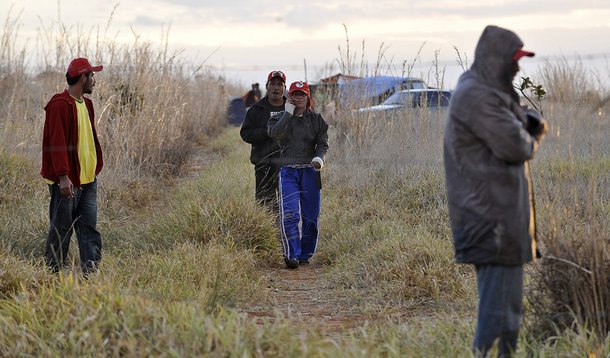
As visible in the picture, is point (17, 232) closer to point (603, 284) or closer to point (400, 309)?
point (400, 309)

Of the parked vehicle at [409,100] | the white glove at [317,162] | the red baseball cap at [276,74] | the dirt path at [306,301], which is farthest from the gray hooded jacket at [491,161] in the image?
the parked vehicle at [409,100]

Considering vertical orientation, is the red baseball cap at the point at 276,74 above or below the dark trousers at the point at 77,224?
above

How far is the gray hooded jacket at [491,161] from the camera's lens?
153 inches

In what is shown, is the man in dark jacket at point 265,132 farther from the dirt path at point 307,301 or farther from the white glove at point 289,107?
the dirt path at point 307,301

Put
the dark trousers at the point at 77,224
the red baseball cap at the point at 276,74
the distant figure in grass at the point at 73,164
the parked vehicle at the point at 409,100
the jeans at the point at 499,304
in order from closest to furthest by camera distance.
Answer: the jeans at the point at 499,304 → the distant figure in grass at the point at 73,164 → the dark trousers at the point at 77,224 → the red baseball cap at the point at 276,74 → the parked vehicle at the point at 409,100

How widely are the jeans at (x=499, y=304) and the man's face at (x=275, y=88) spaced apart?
477cm

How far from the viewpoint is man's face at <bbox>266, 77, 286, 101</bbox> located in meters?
8.57

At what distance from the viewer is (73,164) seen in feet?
21.9

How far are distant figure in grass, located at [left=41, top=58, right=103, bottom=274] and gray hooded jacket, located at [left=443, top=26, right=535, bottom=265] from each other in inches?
133

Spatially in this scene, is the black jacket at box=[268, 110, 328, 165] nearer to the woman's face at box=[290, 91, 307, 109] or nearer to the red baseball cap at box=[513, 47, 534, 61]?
the woman's face at box=[290, 91, 307, 109]

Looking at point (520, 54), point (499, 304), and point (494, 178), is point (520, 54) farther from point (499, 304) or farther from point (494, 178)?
point (499, 304)

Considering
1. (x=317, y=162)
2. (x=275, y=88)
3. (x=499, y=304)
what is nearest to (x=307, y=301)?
(x=317, y=162)

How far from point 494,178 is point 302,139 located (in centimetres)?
437

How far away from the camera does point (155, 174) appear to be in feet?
42.2
